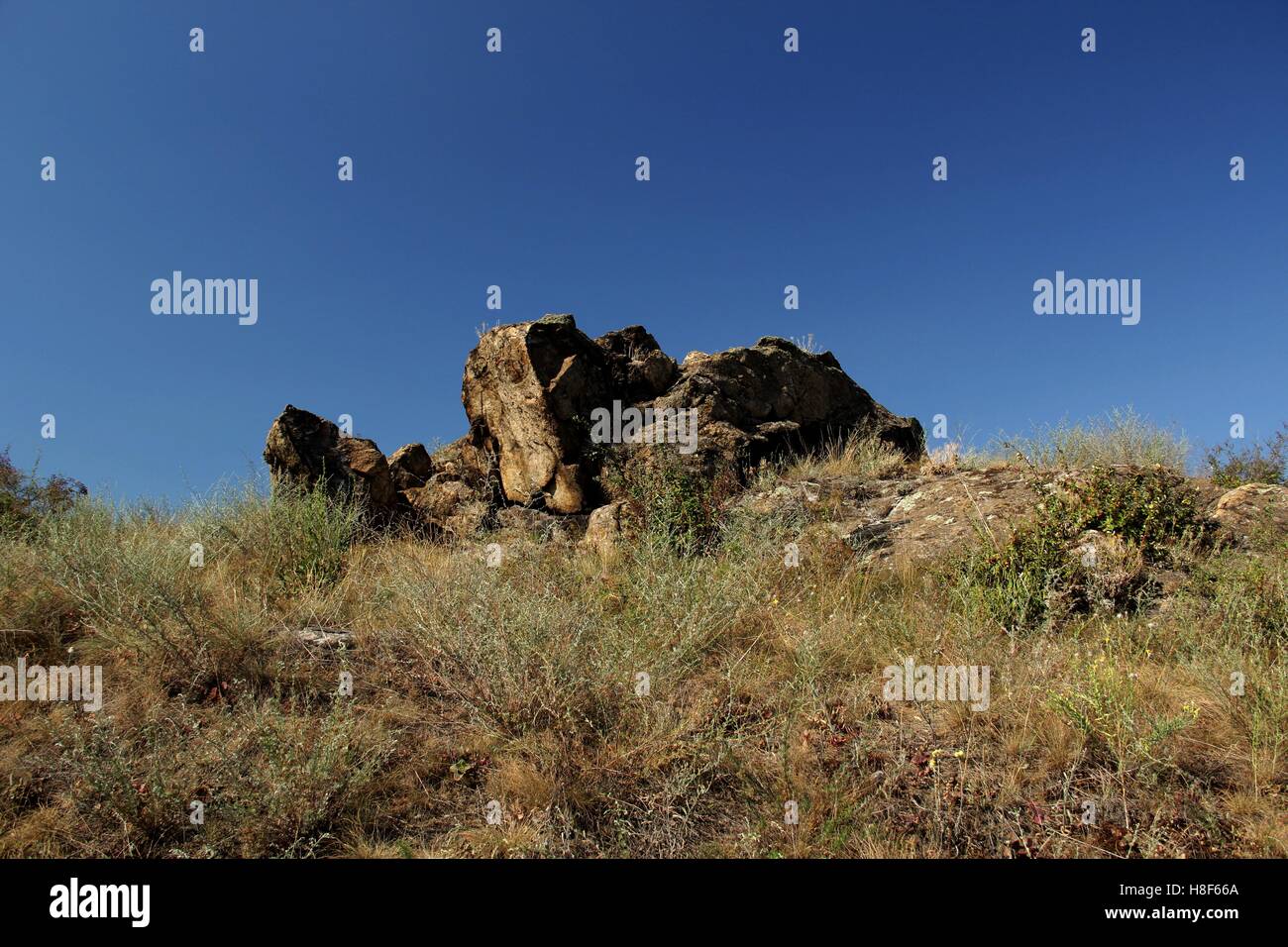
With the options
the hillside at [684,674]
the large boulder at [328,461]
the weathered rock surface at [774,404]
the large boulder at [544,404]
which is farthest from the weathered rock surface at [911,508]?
the large boulder at [328,461]

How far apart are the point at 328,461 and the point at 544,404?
2.93 meters

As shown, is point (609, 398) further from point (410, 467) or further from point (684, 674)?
point (684, 674)

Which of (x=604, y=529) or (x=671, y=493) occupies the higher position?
(x=671, y=493)

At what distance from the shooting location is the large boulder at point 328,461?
8.30 metres

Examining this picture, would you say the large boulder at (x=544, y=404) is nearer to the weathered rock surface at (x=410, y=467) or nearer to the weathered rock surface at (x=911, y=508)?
the weathered rock surface at (x=410, y=467)

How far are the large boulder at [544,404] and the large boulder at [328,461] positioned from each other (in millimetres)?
1691

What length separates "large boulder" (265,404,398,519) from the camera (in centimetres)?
830

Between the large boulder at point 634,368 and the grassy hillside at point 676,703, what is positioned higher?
the large boulder at point 634,368

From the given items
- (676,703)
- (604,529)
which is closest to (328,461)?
(604,529)

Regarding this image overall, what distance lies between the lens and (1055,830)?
3098mm

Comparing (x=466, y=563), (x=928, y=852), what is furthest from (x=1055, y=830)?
(x=466, y=563)

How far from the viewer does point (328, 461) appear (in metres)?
8.58

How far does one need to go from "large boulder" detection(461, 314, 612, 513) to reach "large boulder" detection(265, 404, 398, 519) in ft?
5.55
